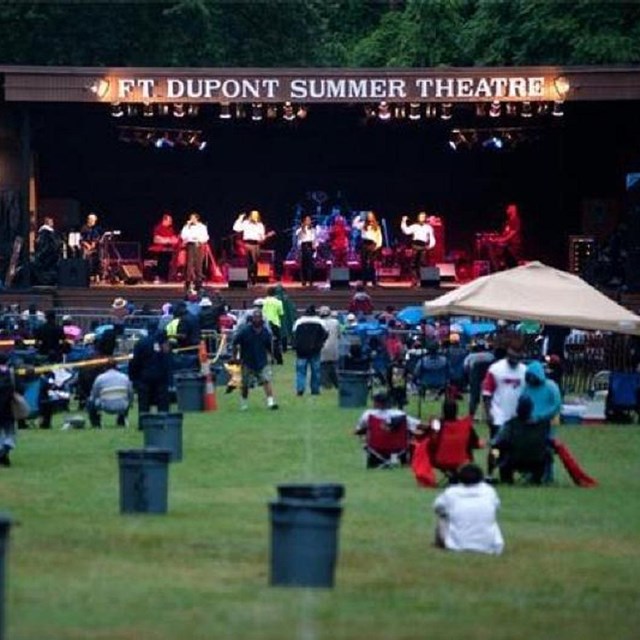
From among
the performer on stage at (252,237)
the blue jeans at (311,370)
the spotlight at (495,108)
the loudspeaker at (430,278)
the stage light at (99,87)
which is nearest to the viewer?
the blue jeans at (311,370)

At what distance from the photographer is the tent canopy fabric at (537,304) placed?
1216 inches

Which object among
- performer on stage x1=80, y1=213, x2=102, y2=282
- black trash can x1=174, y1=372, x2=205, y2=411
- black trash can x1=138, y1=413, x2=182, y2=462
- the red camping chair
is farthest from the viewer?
performer on stage x1=80, y1=213, x2=102, y2=282

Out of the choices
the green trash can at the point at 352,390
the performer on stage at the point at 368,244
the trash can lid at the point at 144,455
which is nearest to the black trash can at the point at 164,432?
the trash can lid at the point at 144,455

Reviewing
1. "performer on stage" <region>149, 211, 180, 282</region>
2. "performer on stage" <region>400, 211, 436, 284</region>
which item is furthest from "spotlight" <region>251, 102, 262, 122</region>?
"performer on stage" <region>400, 211, 436, 284</region>

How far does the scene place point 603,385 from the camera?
37.4m

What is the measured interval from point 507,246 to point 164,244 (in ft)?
24.4

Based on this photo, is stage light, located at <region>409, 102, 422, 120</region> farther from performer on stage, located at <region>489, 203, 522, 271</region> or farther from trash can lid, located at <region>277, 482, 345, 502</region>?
trash can lid, located at <region>277, 482, 345, 502</region>

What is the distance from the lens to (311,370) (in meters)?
37.1

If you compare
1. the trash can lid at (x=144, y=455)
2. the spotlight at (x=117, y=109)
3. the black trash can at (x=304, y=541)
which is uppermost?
the spotlight at (x=117, y=109)

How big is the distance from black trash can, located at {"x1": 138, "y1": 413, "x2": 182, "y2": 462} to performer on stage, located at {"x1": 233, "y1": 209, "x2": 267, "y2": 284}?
76.9 ft

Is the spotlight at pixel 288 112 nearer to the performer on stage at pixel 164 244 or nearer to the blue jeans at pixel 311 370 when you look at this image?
the performer on stage at pixel 164 244

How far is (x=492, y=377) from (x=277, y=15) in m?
47.0

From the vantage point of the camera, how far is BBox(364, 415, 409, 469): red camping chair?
2652cm

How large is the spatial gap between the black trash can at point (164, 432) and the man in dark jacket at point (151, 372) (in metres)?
4.89
